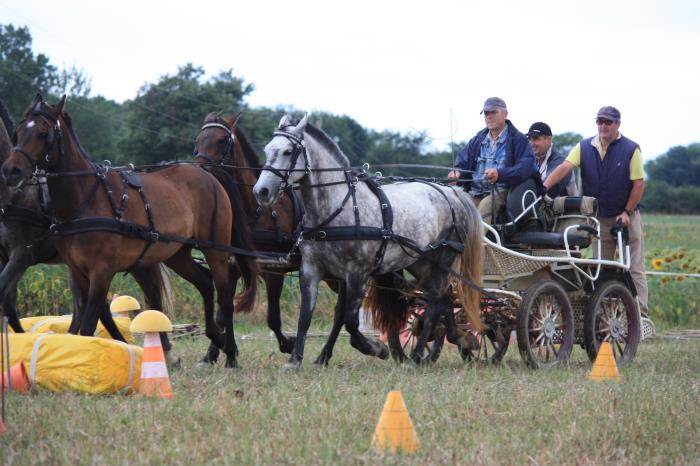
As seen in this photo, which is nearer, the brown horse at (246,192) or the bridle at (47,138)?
the bridle at (47,138)

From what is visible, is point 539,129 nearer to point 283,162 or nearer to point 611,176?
point 611,176

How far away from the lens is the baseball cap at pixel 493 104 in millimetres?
9836

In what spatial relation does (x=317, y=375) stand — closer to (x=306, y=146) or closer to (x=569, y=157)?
(x=306, y=146)

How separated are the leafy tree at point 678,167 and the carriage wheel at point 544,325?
8313 cm

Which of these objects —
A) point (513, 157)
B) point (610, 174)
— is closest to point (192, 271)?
point (513, 157)

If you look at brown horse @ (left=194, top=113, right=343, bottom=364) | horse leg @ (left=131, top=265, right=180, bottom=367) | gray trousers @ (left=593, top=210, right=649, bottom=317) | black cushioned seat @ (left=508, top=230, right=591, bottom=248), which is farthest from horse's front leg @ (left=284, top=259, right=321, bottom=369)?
gray trousers @ (left=593, top=210, right=649, bottom=317)

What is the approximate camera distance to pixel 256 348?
11156 millimetres

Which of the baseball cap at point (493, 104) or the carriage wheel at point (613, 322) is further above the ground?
the baseball cap at point (493, 104)

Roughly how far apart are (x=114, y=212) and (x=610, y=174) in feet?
15.8

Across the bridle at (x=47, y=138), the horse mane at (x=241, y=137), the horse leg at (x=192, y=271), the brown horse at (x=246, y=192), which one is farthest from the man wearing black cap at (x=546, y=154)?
the bridle at (x=47, y=138)

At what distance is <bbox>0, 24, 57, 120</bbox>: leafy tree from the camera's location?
161ft

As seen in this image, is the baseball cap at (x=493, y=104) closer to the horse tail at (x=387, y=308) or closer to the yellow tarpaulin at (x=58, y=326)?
the horse tail at (x=387, y=308)

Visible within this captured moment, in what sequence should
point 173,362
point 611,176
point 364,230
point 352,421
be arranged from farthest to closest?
point 611,176 → point 173,362 → point 364,230 → point 352,421

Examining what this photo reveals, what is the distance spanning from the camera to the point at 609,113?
400 inches
